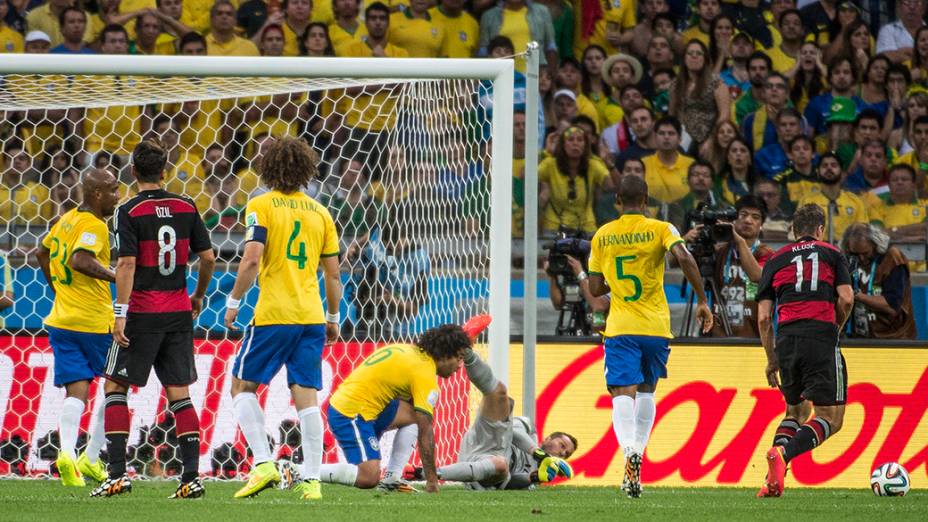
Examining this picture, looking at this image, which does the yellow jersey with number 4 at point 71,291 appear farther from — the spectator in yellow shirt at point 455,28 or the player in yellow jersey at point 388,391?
the spectator in yellow shirt at point 455,28

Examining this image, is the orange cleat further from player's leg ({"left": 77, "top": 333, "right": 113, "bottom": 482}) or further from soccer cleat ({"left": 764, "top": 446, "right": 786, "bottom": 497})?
player's leg ({"left": 77, "top": 333, "right": 113, "bottom": 482})

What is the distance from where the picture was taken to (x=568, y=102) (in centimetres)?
1390

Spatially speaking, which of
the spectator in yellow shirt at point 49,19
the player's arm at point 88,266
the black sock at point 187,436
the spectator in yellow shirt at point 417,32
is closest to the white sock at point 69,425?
the player's arm at point 88,266

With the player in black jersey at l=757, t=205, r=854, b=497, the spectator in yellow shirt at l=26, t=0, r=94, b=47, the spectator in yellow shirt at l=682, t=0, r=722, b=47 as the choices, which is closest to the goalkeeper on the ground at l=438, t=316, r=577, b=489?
the player in black jersey at l=757, t=205, r=854, b=497

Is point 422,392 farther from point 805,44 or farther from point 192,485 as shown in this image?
point 805,44

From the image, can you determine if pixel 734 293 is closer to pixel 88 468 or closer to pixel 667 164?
pixel 667 164

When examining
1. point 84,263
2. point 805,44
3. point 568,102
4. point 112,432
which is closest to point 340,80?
point 84,263

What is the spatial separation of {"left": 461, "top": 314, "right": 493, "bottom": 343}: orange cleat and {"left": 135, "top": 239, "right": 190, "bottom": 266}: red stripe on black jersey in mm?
2009

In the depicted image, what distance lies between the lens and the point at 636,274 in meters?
8.65

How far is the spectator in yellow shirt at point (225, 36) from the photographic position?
44.1 feet

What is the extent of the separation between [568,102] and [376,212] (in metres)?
3.75

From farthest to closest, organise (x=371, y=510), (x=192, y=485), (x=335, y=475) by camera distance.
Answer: (x=335, y=475) < (x=192, y=485) < (x=371, y=510)

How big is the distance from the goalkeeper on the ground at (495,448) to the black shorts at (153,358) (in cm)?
183

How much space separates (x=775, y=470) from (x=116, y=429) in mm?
3757
